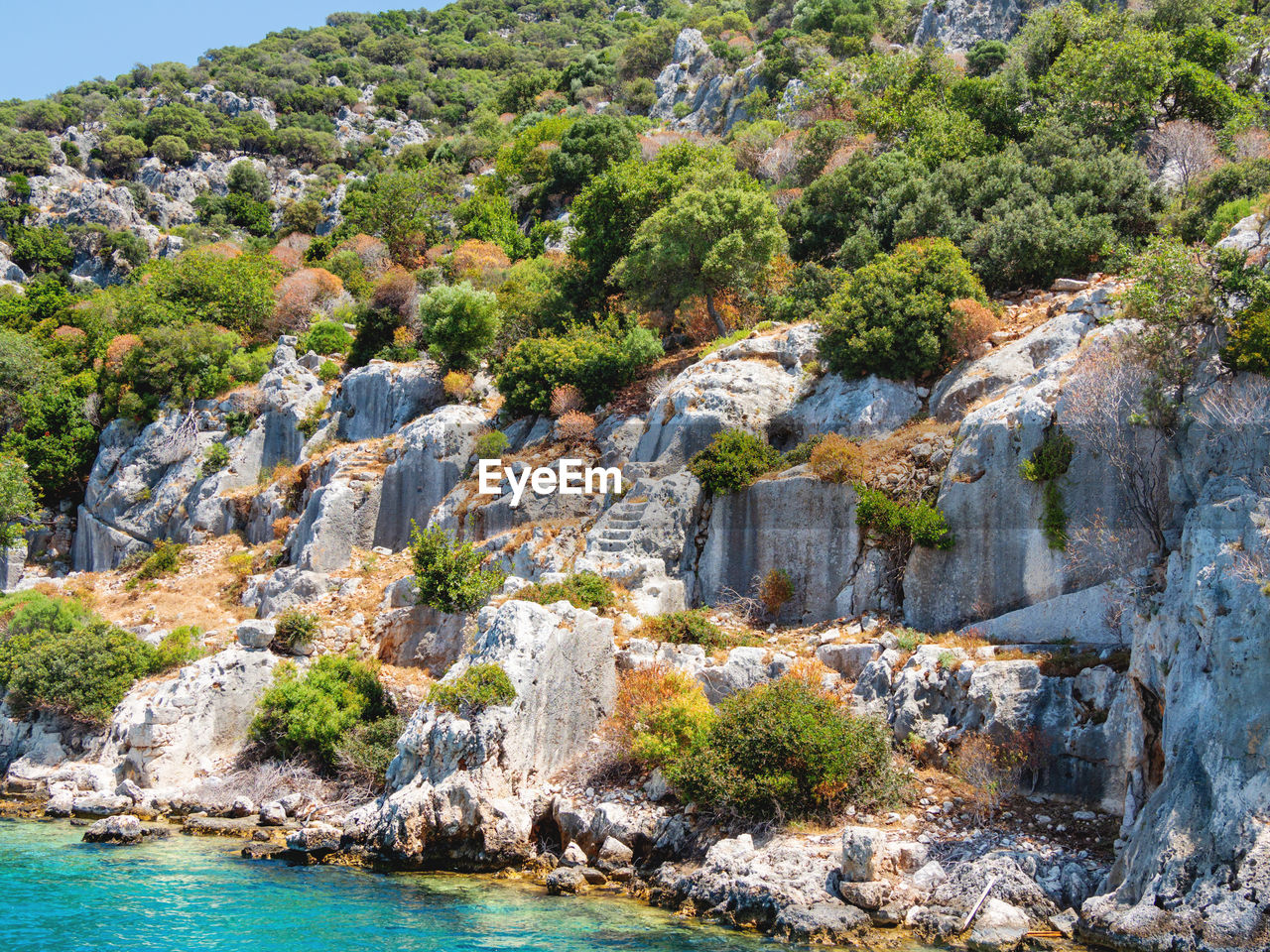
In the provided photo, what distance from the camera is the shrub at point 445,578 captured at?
22.8 m

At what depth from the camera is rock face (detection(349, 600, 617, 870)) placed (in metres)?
16.3

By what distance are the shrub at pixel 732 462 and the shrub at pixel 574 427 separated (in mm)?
5311

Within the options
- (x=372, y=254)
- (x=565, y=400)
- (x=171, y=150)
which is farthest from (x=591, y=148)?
(x=171, y=150)

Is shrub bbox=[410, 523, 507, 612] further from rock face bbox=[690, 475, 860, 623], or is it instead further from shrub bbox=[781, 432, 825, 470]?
shrub bbox=[781, 432, 825, 470]

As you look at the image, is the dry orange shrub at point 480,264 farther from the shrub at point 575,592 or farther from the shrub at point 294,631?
the shrub at point 575,592

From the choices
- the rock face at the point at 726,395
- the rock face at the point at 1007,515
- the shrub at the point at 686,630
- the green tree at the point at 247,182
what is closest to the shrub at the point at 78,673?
the shrub at the point at 686,630

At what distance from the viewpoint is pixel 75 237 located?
61.3 metres

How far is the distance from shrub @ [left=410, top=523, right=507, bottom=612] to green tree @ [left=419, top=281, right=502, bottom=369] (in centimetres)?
1237

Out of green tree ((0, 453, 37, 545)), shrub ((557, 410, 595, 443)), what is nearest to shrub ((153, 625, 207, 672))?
shrub ((557, 410, 595, 443))

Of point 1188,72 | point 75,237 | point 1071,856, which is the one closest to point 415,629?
point 1071,856

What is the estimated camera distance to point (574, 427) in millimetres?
27672

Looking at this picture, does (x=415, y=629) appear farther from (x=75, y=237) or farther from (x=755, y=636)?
(x=75, y=237)

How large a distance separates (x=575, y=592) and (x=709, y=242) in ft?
45.6

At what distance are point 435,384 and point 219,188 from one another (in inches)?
1999
